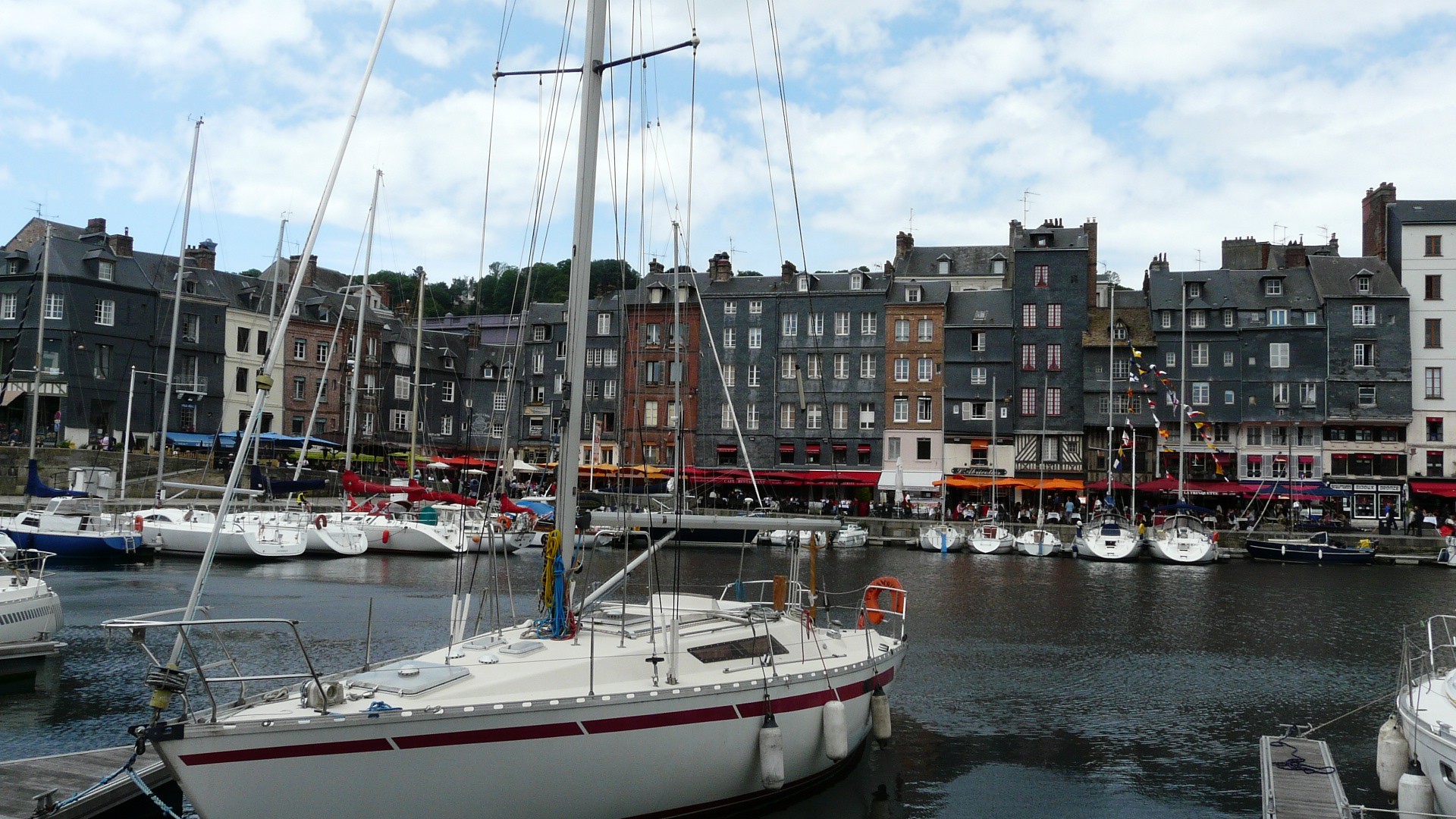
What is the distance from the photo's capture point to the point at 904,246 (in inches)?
3504

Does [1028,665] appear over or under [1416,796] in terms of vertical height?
under

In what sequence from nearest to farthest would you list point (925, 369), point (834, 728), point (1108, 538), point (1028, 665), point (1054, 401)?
point (834, 728)
point (1028, 665)
point (1108, 538)
point (1054, 401)
point (925, 369)

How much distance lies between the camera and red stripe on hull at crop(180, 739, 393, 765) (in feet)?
34.3

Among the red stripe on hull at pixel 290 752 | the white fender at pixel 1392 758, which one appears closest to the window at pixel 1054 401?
the white fender at pixel 1392 758

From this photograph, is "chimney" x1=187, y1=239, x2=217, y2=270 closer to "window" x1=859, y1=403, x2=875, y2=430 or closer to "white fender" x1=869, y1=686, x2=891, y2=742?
"window" x1=859, y1=403, x2=875, y2=430

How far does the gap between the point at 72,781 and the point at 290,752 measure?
445cm

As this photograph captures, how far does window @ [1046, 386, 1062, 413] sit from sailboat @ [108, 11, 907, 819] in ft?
201

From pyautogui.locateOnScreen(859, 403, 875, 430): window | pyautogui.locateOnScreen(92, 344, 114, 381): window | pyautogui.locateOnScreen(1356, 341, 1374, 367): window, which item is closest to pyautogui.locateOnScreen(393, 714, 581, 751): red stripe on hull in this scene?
pyautogui.locateOnScreen(859, 403, 875, 430): window

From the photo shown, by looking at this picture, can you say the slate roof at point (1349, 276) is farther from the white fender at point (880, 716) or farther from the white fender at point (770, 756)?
the white fender at point (770, 756)

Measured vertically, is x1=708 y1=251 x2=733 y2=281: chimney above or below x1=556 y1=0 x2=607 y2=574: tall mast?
above

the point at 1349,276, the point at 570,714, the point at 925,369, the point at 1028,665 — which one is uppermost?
the point at 1349,276

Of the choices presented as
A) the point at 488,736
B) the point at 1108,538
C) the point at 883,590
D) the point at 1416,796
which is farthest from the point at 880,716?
the point at 1108,538

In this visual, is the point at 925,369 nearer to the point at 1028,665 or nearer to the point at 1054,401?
the point at 1054,401

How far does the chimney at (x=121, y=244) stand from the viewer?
241 ft
